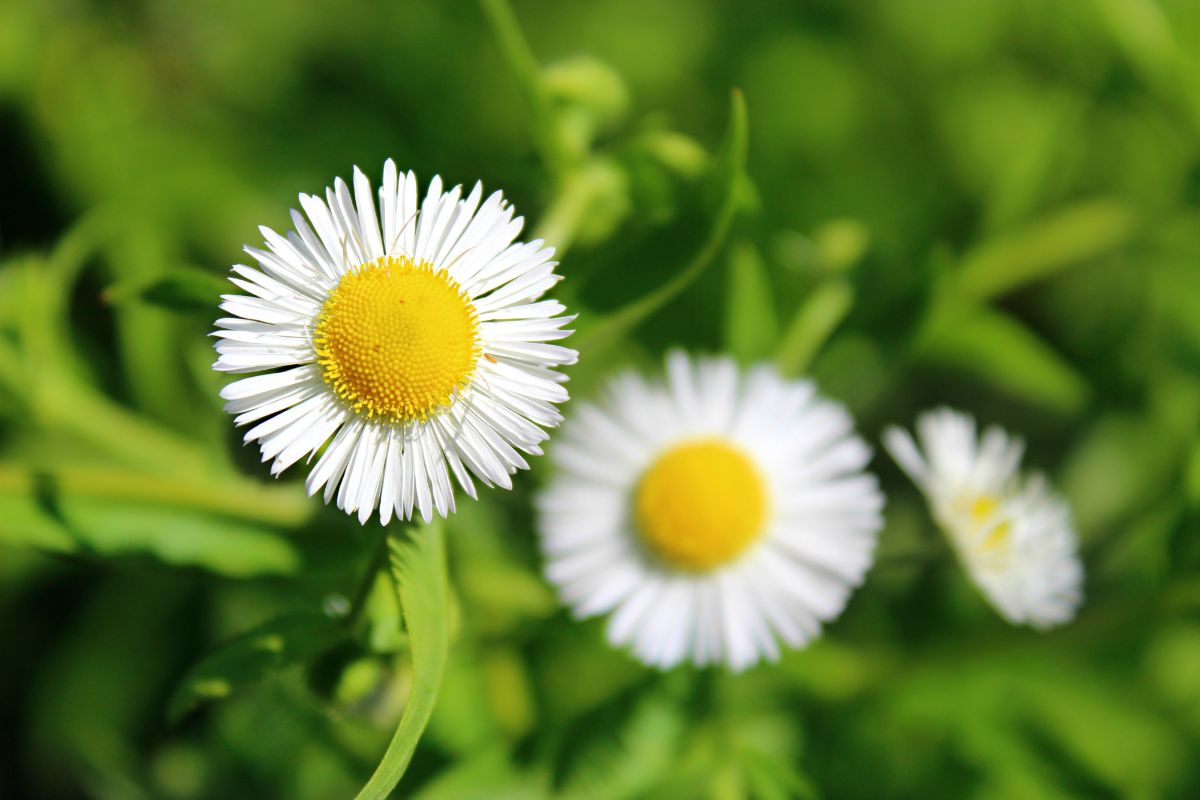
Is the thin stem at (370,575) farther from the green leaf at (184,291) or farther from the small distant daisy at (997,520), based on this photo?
the small distant daisy at (997,520)

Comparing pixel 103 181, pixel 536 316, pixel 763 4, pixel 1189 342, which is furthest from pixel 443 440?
pixel 763 4

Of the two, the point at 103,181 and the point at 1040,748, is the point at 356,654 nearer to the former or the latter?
the point at 1040,748

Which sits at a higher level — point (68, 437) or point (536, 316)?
point (68, 437)

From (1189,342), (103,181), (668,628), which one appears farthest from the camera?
(103,181)

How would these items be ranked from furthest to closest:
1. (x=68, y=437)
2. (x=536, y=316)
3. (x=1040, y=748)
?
(x=68, y=437) < (x=1040, y=748) < (x=536, y=316)

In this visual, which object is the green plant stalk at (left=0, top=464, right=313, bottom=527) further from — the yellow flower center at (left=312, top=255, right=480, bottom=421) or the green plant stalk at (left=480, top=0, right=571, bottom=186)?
the green plant stalk at (left=480, top=0, right=571, bottom=186)

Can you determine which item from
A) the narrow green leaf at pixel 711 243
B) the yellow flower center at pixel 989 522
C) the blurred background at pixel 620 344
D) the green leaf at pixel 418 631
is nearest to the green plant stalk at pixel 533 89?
the blurred background at pixel 620 344

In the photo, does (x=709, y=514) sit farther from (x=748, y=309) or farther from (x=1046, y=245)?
(x=1046, y=245)

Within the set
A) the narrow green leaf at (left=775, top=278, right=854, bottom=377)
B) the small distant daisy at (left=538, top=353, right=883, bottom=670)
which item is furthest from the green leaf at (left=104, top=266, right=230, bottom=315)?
the narrow green leaf at (left=775, top=278, right=854, bottom=377)
